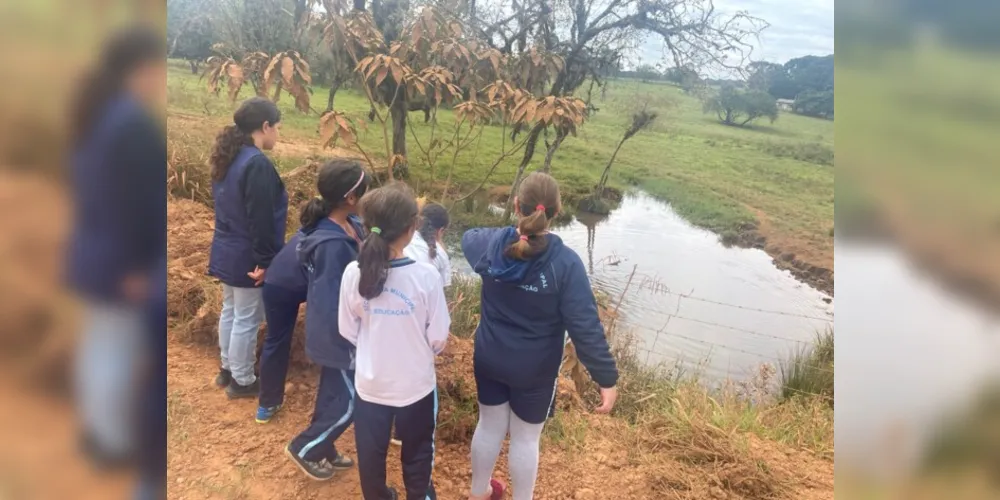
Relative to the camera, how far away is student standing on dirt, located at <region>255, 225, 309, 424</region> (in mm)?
2512

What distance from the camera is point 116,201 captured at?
4.21 feet

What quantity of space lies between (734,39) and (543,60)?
1.06 m

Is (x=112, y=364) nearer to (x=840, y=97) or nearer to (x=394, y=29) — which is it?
(x=840, y=97)

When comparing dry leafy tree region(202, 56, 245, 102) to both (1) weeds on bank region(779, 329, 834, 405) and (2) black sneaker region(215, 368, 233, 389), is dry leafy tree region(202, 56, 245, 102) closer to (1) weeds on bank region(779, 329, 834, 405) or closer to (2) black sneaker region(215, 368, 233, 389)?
(2) black sneaker region(215, 368, 233, 389)

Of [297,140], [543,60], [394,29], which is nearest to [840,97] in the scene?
[543,60]

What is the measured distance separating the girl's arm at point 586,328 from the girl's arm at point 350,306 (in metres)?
0.71

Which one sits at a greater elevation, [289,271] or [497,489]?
[289,271]

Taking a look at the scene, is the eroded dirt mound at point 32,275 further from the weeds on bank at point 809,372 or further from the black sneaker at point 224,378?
the weeds on bank at point 809,372

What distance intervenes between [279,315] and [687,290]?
94.9 inches

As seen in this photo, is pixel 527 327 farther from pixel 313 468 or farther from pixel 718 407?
pixel 718 407

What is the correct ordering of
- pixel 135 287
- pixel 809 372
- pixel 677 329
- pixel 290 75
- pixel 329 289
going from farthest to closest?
pixel 677 329 < pixel 809 372 < pixel 290 75 < pixel 329 289 < pixel 135 287

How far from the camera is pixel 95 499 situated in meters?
1.39

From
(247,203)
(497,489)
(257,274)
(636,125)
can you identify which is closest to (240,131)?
(247,203)

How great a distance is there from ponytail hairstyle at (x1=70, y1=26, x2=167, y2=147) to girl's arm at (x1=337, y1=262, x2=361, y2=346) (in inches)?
35.1
